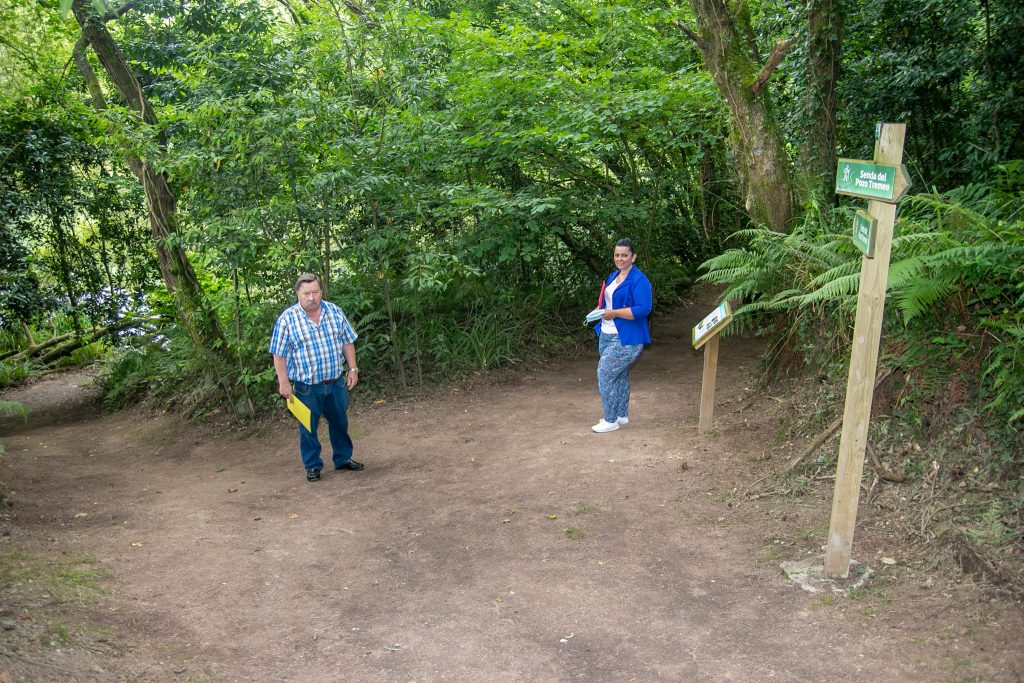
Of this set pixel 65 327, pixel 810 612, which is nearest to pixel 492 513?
pixel 810 612

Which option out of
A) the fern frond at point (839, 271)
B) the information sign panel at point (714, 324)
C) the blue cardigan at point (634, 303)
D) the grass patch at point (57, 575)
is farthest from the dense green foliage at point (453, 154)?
the grass patch at point (57, 575)

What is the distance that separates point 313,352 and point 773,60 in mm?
5069

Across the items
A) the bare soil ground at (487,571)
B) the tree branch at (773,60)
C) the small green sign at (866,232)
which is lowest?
the bare soil ground at (487,571)

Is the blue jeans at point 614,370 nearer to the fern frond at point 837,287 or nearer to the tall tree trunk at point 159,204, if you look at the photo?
the fern frond at point 837,287

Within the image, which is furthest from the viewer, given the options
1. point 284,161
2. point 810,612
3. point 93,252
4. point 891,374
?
point 93,252

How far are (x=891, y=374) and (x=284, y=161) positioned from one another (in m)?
6.07

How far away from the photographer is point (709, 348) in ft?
23.1

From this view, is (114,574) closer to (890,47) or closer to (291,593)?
(291,593)

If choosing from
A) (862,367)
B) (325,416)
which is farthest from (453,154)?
(862,367)

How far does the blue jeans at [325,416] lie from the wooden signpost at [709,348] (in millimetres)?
3017

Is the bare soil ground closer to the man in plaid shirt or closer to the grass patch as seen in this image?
the grass patch

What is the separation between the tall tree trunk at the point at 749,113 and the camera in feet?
26.8

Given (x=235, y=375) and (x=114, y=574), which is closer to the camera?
(x=114, y=574)

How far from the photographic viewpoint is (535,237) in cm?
1059
